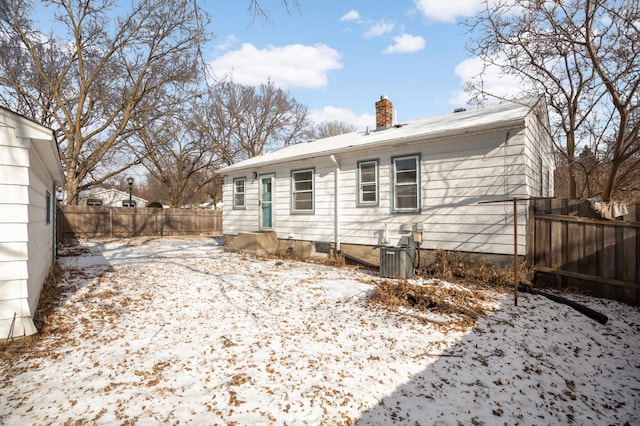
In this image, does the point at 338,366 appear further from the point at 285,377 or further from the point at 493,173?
the point at 493,173

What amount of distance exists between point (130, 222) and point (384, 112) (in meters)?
15.3

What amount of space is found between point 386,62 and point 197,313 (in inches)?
352

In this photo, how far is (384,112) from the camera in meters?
11.1

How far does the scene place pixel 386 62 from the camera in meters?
9.86

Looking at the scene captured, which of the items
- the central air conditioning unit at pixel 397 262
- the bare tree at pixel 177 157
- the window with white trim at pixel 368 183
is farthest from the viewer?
the bare tree at pixel 177 157

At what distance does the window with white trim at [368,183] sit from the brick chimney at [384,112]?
265 centimetres

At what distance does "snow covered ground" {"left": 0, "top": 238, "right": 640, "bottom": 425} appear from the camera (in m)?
2.76

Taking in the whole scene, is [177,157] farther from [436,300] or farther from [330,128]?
[436,300]

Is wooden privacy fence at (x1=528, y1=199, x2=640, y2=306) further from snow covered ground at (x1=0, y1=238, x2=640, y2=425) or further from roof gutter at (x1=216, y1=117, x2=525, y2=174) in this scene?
roof gutter at (x1=216, y1=117, x2=525, y2=174)

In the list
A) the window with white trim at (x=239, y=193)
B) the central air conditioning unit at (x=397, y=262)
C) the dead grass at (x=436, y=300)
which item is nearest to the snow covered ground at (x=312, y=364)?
the dead grass at (x=436, y=300)

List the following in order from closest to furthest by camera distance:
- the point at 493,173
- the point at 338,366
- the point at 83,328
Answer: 1. the point at 338,366
2. the point at 83,328
3. the point at 493,173

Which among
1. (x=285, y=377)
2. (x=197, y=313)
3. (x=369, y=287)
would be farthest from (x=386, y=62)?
(x=285, y=377)

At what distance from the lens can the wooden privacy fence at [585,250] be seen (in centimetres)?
575

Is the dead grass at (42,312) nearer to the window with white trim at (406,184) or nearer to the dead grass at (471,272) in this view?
the dead grass at (471,272)
